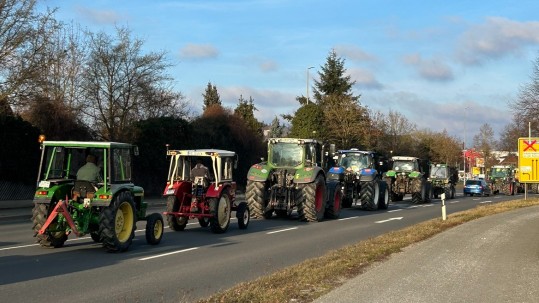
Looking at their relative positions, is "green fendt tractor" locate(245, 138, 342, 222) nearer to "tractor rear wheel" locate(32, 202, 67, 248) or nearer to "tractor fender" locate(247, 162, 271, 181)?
"tractor fender" locate(247, 162, 271, 181)

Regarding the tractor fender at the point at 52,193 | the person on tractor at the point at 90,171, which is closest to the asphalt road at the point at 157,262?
the tractor fender at the point at 52,193

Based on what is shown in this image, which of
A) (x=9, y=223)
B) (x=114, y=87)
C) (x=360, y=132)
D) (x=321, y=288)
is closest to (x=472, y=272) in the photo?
(x=321, y=288)

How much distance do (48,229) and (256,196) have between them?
947 centimetres

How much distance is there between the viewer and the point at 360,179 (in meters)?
27.5

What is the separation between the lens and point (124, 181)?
13.2m

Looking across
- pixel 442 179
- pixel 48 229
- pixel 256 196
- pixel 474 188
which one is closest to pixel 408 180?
pixel 442 179

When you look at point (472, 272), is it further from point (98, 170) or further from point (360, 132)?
point (360, 132)

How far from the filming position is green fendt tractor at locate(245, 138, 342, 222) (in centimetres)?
2041

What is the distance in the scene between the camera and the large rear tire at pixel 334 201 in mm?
22281

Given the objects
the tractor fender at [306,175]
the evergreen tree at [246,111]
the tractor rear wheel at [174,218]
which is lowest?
the tractor rear wheel at [174,218]

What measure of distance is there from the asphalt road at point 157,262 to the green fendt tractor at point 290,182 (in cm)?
200

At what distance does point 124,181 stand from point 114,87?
23.1 m

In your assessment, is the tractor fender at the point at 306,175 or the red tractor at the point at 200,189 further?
the tractor fender at the point at 306,175

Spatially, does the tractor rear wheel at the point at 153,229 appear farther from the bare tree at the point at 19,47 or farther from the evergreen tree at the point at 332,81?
the evergreen tree at the point at 332,81
